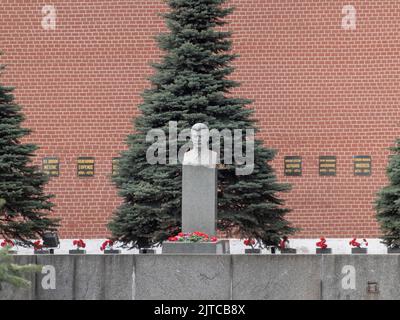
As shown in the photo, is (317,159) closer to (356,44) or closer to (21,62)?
(356,44)

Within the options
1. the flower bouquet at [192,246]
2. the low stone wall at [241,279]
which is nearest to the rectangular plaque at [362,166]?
the flower bouquet at [192,246]

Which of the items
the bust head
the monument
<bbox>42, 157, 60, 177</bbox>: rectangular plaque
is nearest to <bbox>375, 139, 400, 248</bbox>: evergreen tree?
the monument

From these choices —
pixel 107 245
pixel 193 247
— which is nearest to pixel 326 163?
pixel 107 245

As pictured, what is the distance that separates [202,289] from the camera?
54.8ft

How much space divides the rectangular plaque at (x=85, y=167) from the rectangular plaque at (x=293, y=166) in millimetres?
4636

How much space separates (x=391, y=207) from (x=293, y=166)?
5953 millimetres

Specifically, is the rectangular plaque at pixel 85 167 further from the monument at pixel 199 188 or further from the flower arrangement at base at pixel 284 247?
the monument at pixel 199 188

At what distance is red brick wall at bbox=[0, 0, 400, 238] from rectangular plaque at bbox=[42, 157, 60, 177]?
0.13 m

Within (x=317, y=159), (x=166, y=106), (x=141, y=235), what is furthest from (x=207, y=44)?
(x=317, y=159)

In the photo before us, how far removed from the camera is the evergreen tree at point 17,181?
71.0 ft

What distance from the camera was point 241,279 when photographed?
1658cm

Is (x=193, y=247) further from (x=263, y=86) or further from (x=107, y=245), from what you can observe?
(x=263, y=86)

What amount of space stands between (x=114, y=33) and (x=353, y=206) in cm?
704

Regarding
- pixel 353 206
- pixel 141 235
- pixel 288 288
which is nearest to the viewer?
pixel 288 288
